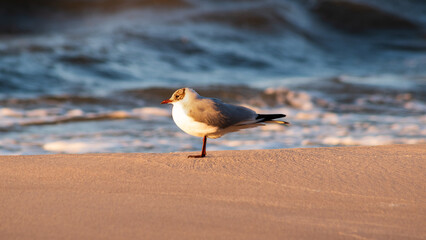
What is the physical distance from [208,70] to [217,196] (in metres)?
7.48

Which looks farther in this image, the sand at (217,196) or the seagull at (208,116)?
the seagull at (208,116)

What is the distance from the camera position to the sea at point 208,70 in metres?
4.89

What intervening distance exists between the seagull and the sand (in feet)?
0.61

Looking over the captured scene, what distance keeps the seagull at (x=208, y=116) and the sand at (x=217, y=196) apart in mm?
186

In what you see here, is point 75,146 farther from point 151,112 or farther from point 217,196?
point 217,196

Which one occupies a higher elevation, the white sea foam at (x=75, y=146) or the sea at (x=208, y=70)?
the sea at (x=208, y=70)

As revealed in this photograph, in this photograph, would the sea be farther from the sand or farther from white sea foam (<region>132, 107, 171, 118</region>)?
the sand

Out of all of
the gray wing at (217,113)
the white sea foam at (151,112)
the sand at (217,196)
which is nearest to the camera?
the sand at (217,196)

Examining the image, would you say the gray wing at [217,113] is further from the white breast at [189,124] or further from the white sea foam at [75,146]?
the white sea foam at [75,146]

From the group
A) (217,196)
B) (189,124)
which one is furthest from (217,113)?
(217,196)

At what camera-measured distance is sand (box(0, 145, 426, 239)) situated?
1.91 m

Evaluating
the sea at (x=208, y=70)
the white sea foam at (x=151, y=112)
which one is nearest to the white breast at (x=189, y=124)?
the sea at (x=208, y=70)

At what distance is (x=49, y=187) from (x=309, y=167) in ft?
4.09

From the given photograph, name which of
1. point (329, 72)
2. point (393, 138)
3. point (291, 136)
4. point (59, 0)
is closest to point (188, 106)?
point (291, 136)
